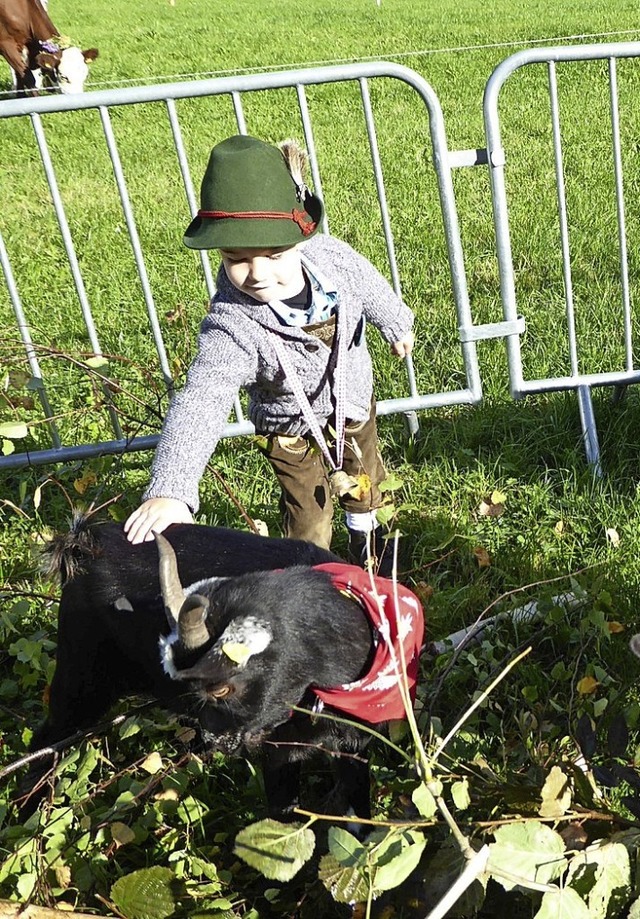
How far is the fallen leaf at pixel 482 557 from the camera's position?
3.41m

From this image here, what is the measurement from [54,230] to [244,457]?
4043mm

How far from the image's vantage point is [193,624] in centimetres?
174

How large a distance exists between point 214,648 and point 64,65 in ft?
41.5

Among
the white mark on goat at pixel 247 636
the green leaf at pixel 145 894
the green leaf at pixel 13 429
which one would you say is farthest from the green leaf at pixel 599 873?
the green leaf at pixel 13 429

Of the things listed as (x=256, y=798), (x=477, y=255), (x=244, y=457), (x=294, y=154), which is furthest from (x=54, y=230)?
(x=256, y=798)

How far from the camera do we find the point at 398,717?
2184 millimetres

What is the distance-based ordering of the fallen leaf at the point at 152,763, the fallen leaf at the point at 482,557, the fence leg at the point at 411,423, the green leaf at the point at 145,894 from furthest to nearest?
the fence leg at the point at 411,423 → the fallen leaf at the point at 482,557 → the fallen leaf at the point at 152,763 → the green leaf at the point at 145,894

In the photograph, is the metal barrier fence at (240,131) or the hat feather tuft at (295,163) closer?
the hat feather tuft at (295,163)

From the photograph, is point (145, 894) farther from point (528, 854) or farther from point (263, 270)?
point (263, 270)

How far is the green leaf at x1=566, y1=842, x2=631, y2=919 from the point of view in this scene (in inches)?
65.3

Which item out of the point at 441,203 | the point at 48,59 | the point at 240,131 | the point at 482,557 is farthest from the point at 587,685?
the point at 48,59

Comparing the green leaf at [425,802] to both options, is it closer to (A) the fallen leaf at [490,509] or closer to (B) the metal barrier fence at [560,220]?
(A) the fallen leaf at [490,509]

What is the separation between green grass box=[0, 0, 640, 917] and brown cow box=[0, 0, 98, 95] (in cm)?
424

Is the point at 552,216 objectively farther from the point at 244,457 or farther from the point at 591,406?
the point at 244,457
